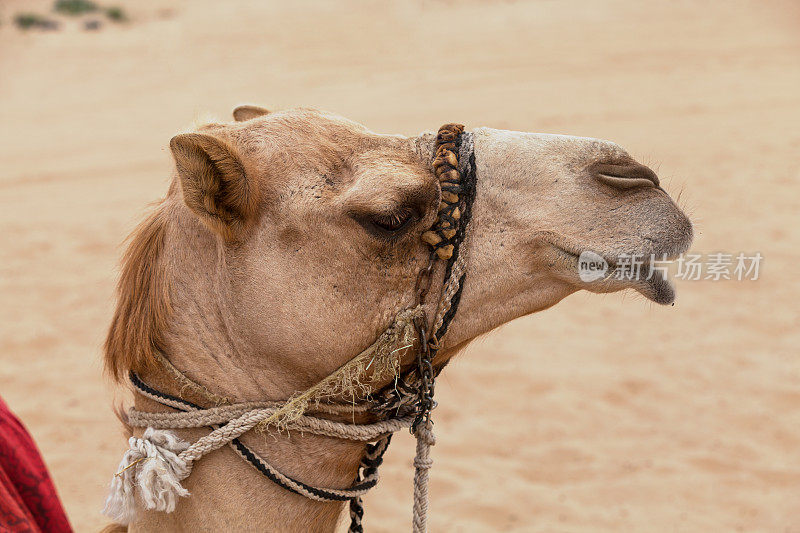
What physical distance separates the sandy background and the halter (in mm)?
739

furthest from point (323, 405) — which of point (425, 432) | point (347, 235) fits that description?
point (347, 235)

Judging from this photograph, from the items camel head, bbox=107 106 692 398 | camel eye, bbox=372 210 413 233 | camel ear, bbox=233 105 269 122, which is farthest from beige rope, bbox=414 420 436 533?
camel ear, bbox=233 105 269 122

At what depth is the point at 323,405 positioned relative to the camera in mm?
1945

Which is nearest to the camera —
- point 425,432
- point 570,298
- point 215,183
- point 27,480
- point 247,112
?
point 215,183

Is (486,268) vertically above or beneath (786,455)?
above

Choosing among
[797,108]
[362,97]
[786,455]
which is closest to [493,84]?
[362,97]

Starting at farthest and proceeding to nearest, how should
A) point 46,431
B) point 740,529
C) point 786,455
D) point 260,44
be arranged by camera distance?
point 260,44, point 46,431, point 786,455, point 740,529

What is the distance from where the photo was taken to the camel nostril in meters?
1.88

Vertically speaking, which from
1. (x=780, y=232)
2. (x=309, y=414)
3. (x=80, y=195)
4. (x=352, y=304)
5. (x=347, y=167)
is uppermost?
(x=347, y=167)

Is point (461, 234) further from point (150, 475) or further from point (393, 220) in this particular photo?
point (150, 475)

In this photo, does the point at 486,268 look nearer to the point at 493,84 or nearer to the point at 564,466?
the point at 564,466

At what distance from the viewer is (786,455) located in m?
5.41

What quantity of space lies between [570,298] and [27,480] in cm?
601

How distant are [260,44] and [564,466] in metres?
18.3
